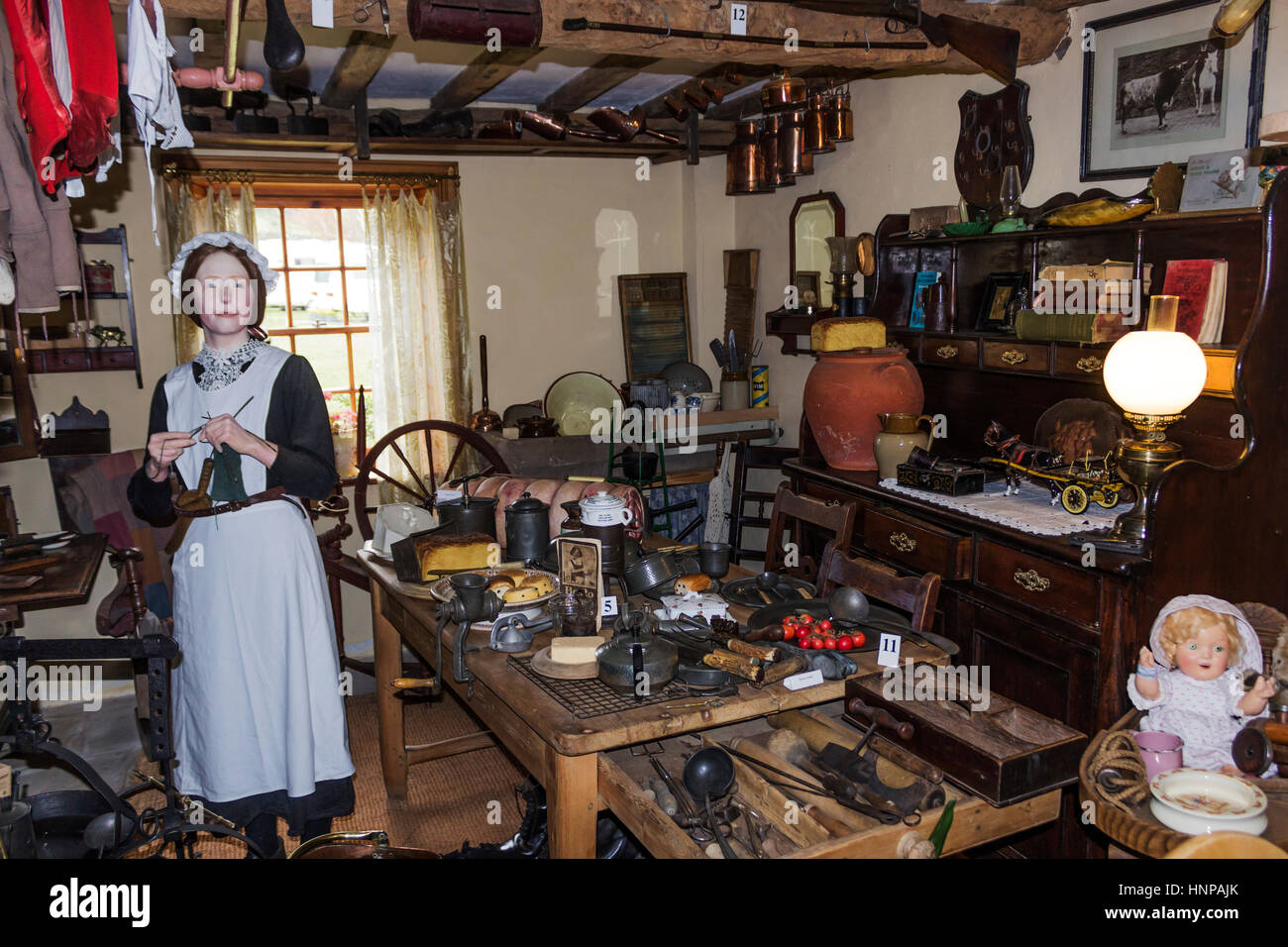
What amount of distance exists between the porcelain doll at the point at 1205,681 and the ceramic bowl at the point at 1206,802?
0.83 feet

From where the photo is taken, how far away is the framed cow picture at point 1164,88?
2934 millimetres

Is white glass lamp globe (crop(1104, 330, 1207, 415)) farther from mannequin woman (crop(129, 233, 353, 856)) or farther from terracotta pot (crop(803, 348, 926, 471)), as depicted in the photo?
mannequin woman (crop(129, 233, 353, 856))

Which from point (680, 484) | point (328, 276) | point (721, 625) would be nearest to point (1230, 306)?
point (721, 625)

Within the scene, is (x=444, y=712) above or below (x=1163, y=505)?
below

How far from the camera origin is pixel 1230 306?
2.80m

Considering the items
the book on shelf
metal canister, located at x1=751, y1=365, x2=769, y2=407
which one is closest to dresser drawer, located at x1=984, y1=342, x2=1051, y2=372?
the book on shelf

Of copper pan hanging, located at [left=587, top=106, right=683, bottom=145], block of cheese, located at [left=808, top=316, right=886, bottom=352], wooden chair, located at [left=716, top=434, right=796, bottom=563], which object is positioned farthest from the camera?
wooden chair, located at [left=716, top=434, right=796, bottom=563]

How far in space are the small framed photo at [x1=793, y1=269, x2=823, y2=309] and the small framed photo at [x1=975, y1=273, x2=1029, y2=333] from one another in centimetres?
135

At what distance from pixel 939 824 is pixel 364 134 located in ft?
13.9

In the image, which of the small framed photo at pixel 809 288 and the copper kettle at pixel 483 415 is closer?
the small framed photo at pixel 809 288

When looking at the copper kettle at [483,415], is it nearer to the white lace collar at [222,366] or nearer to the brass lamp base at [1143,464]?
the white lace collar at [222,366]

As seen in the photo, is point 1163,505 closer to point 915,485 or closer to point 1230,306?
point 1230,306

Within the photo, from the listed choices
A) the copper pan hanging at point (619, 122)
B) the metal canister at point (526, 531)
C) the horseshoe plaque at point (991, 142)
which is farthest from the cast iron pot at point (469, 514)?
the copper pan hanging at point (619, 122)

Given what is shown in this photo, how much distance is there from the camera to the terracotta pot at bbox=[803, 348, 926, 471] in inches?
149
